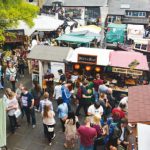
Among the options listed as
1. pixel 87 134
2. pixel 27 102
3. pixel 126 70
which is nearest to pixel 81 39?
pixel 126 70

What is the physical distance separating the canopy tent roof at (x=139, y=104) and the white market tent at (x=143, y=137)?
64.2 inches

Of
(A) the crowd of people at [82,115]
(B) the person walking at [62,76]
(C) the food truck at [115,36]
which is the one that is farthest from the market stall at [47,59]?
(C) the food truck at [115,36]

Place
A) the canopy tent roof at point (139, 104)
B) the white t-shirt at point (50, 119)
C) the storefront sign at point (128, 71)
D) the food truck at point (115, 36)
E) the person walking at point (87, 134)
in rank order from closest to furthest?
the person walking at point (87, 134) → the canopy tent roof at point (139, 104) → the white t-shirt at point (50, 119) → the storefront sign at point (128, 71) → the food truck at point (115, 36)

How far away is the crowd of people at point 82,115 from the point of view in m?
9.23

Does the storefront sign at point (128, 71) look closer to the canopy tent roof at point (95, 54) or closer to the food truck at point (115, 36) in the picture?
the canopy tent roof at point (95, 54)

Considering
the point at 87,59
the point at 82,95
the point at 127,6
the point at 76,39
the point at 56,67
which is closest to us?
the point at 82,95

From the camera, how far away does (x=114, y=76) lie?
15125 mm

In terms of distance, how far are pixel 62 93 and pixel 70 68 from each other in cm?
335

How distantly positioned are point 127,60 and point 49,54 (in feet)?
12.5

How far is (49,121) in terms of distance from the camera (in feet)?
32.8

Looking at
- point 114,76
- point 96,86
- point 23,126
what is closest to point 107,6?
point 114,76

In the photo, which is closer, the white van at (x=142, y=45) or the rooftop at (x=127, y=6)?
the white van at (x=142, y=45)

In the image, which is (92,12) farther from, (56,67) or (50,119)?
(50,119)

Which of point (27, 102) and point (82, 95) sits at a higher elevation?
point (27, 102)
